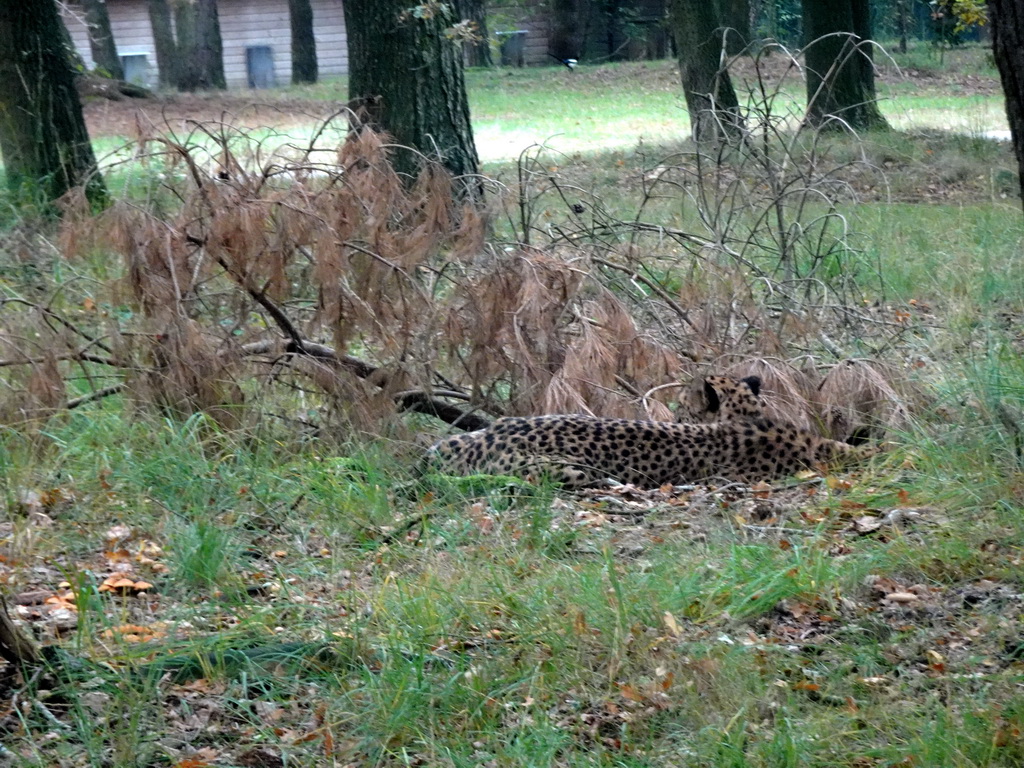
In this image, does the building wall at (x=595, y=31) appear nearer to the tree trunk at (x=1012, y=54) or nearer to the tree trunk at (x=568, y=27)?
the tree trunk at (x=568, y=27)

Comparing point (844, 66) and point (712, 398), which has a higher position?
point (844, 66)

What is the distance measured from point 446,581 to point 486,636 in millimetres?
412

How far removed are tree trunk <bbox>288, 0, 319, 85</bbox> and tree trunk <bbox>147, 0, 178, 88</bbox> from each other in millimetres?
3802

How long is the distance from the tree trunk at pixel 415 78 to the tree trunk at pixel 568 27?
32766 millimetres

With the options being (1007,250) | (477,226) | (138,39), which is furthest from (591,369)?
(138,39)

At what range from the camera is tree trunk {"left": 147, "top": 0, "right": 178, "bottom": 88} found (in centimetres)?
3819

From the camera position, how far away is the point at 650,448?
6.09m

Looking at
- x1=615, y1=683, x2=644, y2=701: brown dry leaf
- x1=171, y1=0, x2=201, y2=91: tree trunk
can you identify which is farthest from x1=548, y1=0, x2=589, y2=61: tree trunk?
x1=615, y1=683, x2=644, y2=701: brown dry leaf

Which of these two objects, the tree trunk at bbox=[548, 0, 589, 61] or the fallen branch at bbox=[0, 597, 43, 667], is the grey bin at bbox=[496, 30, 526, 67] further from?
the fallen branch at bbox=[0, 597, 43, 667]

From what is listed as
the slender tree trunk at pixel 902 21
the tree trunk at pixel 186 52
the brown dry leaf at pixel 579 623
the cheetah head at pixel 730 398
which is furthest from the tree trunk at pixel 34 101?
the slender tree trunk at pixel 902 21

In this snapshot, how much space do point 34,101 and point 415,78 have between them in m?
3.91

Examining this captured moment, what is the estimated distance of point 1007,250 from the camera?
9836 millimetres

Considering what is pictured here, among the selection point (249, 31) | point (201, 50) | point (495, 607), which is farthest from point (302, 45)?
point (495, 607)

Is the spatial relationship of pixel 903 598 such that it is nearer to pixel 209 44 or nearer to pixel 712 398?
pixel 712 398
